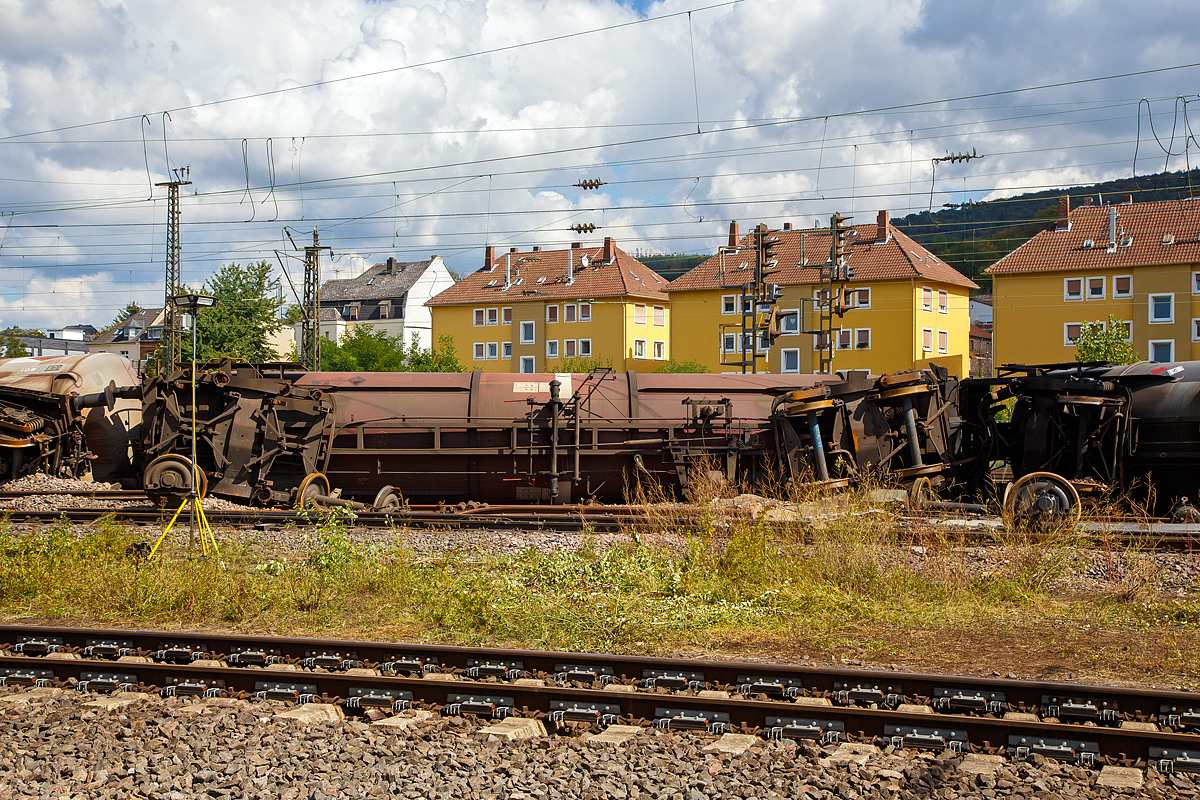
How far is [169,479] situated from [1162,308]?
175 ft

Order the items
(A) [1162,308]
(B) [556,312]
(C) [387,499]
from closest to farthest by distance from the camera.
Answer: (C) [387,499] → (A) [1162,308] → (B) [556,312]

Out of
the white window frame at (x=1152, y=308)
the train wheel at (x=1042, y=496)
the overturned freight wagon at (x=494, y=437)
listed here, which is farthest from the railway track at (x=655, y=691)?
the white window frame at (x=1152, y=308)

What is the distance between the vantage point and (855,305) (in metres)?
57.8

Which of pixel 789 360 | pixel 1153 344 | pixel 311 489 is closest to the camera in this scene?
pixel 311 489

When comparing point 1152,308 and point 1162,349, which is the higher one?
point 1152,308

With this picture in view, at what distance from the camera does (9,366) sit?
2270 centimetres

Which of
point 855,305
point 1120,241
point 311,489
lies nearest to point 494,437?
point 311,489

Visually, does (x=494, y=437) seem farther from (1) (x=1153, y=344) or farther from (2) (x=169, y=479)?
(1) (x=1153, y=344)

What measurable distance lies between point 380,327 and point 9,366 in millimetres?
59067

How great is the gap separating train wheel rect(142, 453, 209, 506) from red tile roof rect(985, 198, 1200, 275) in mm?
50609

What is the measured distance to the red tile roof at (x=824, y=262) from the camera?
56594 millimetres

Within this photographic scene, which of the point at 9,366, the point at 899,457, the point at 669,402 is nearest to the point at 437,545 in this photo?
the point at 669,402

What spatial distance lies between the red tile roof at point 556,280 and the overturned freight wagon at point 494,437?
49.5 m

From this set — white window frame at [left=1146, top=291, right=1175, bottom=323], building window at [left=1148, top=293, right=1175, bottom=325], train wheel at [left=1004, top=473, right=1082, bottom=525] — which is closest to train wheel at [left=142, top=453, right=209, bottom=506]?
train wheel at [left=1004, top=473, right=1082, bottom=525]
